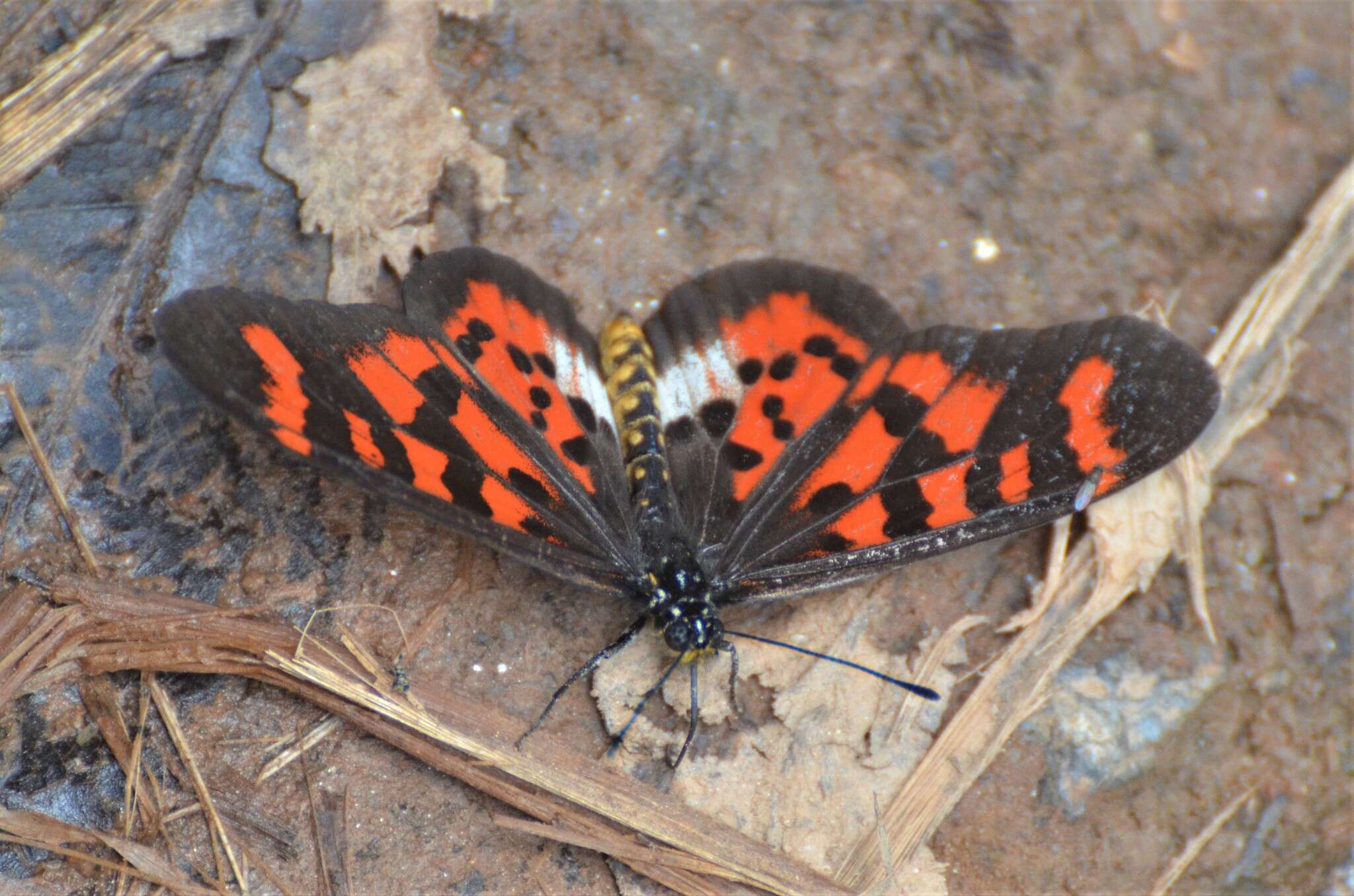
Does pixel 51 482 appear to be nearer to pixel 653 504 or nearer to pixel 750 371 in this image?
pixel 653 504

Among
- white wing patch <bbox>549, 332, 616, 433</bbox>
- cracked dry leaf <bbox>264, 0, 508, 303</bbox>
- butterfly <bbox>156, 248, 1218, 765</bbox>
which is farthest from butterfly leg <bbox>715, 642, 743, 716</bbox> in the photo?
cracked dry leaf <bbox>264, 0, 508, 303</bbox>

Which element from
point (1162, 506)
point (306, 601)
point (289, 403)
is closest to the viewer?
point (289, 403)

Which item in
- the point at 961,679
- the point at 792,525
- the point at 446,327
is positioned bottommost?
the point at 961,679

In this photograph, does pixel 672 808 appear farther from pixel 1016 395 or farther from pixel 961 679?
pixel 1016 395

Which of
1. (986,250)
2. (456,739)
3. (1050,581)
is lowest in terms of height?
(1050,581)

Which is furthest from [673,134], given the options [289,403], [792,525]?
[289,403]

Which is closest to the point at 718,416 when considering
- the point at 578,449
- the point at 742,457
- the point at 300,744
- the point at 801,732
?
the point at 742,457

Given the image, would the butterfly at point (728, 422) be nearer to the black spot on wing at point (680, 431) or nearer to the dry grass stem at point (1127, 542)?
the black spot on wing at point (680, 431)
